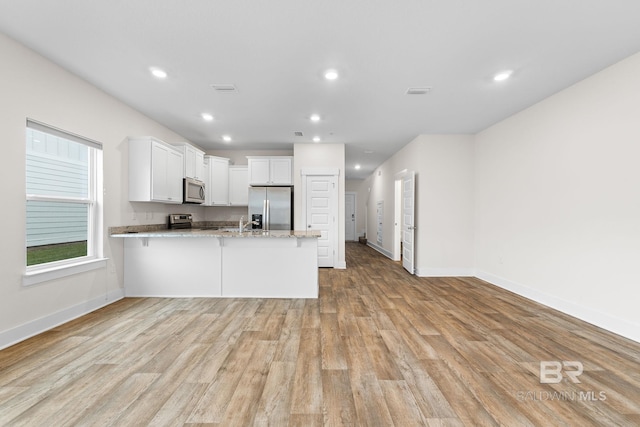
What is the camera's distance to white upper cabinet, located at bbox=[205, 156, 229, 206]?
5.92 meters

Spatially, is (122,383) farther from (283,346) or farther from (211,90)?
(211,90)

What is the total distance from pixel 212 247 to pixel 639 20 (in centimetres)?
493

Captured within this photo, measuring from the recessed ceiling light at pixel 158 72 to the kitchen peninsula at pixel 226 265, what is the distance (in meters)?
2.02

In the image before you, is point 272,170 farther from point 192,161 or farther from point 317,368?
point 317,368

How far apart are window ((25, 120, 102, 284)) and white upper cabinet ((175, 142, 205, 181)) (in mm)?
1549

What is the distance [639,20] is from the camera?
7.07ft

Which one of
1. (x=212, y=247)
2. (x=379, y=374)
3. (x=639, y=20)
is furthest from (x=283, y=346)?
(x=639, y=20)

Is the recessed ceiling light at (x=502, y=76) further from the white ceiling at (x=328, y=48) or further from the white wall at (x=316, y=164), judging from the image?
the white wall at (x=316, y=164)

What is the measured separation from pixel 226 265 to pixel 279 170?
2.75 meters

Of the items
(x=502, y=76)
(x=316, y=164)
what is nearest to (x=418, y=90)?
(x=502, y=76)

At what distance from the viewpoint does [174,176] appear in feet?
15.0

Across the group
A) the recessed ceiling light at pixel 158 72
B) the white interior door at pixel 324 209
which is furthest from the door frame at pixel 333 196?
the recessed ceiling light at pixel 158 72

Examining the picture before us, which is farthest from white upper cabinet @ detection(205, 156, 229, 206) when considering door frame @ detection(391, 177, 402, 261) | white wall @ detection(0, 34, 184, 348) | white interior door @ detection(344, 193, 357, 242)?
white interior door @ detection(344, 193, 357, 242)

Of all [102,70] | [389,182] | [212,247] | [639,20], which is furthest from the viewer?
[389,182]
